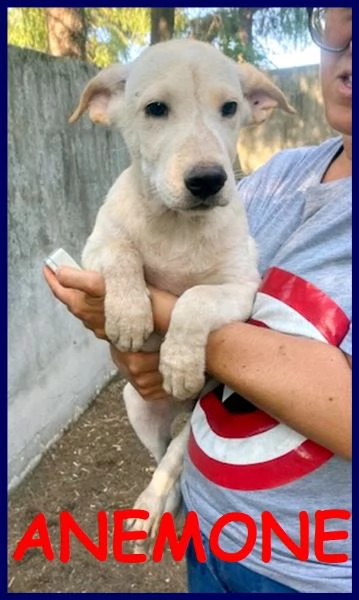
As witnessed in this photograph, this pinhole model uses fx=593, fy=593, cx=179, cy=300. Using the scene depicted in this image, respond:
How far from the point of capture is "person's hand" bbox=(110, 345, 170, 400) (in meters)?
1.90

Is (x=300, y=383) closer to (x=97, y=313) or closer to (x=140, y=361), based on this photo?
(x=140, y=361)

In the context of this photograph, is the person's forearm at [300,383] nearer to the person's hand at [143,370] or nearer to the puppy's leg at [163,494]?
the person's hand at [143,370]

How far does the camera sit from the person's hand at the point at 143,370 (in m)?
1.90

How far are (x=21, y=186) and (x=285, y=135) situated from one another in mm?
7114

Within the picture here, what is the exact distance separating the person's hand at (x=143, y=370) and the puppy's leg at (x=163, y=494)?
11.4 inches

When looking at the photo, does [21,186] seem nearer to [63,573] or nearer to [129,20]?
[63,573]

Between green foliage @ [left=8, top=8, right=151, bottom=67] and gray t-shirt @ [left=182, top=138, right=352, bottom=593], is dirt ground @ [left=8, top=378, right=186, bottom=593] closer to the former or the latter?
gray t-shirt @ [left=182, top=138, right=352, bottom=593]

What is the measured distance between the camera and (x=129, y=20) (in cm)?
698

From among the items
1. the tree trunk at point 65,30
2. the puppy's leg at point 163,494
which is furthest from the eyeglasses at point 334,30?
the tree trunk at point 65,30

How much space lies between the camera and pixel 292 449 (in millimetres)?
1471

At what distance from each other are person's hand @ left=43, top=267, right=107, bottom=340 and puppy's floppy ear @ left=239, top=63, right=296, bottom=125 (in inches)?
36.1

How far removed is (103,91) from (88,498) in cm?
261

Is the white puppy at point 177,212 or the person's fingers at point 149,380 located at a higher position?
the white puppy at point 177,212

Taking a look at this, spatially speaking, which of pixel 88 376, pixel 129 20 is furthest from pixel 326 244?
pixel 129 20
